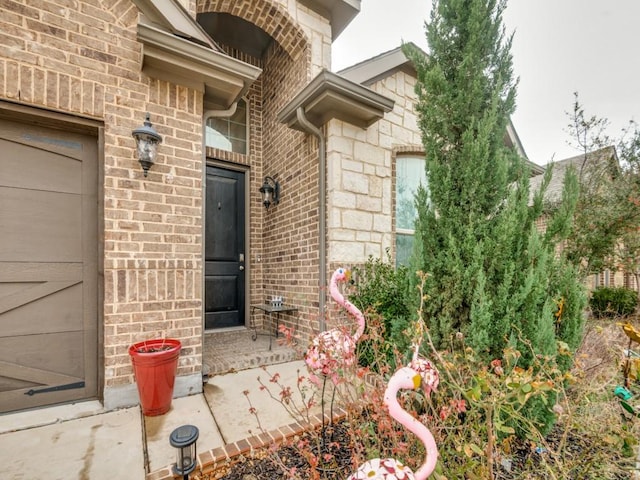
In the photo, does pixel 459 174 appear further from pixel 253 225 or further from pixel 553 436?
pixel 253 225

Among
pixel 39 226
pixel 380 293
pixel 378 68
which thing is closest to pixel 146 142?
pixel 39 226

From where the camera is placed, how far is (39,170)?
2.43 metres

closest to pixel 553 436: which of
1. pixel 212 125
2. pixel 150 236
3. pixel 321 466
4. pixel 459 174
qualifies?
pixel 321 466

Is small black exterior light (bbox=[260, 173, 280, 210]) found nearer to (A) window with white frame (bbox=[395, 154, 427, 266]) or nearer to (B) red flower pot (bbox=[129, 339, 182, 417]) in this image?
(A) window with white frame (bbox=[395, 154, 427, 266])

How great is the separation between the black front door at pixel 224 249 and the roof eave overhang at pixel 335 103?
1537 millimetres

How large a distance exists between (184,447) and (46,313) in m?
1.99

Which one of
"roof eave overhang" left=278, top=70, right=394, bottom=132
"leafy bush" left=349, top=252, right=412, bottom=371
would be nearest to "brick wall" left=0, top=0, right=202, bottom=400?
"roof eave overhang" left=278, top=70, right=394, bottom=132

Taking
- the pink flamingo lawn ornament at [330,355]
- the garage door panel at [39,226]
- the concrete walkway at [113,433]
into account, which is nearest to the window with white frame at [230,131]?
the garage door panel at [39,226]

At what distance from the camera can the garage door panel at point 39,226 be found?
2.33 meters

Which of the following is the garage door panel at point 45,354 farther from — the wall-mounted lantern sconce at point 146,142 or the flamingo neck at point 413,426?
the flamingo neck at point 413,426

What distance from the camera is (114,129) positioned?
2516 millimetres

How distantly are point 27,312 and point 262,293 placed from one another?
9.40 ft

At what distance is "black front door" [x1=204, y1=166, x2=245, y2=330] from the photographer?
14.6ft

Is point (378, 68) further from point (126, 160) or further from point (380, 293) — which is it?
point (126, 160)
